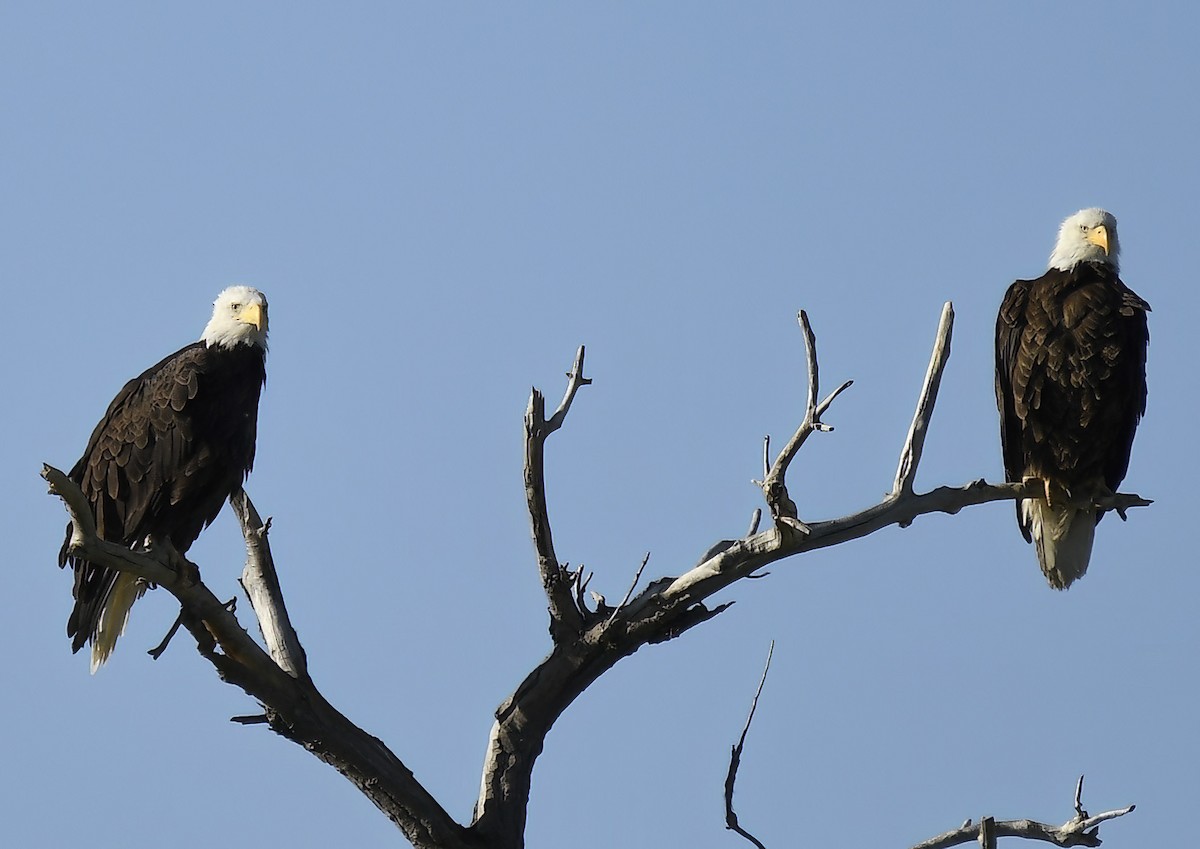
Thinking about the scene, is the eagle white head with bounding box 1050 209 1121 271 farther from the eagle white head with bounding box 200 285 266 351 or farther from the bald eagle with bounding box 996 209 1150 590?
the eagle white head with bounding box 200 285 266 351

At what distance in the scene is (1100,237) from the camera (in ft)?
21.7

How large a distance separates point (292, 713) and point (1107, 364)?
10.4 ft

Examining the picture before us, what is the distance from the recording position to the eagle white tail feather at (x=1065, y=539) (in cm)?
643

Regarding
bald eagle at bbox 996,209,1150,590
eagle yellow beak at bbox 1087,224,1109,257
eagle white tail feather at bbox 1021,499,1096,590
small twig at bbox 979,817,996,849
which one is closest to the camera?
small twig at bbox 979,817,996,849

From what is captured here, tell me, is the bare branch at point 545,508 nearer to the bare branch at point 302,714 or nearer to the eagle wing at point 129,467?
the bare branch at point 302,714

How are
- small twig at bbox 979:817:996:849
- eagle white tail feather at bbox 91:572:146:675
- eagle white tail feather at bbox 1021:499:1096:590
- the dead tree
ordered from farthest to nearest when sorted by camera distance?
eagle white tail feather at bbox 1021:499:1096:590, eagle white tail feather at bbox 91:572:146:675, the dead tree, small twig at bbox 979:817:996:849

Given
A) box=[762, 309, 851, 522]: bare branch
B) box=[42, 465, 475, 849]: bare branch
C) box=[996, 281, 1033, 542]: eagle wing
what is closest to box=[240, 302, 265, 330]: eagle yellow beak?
box=[996, 281, 1033, 542]: eagle wing

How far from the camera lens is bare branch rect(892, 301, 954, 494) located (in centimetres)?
489

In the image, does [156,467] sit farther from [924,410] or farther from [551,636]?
[924,410]

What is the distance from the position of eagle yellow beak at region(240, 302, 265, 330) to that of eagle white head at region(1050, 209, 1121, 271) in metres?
0.05

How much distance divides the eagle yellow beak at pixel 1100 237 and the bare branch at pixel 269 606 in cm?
345

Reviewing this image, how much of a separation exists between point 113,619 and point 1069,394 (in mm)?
3606

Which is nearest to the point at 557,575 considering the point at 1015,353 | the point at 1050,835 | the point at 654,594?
the point at 654,594

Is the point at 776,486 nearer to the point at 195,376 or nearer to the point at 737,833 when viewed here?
the point at 737,833
